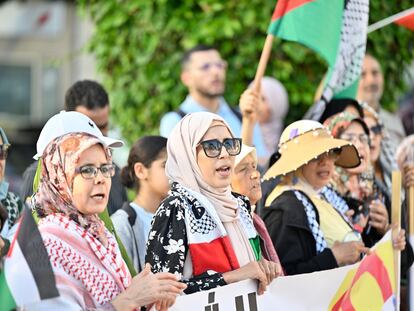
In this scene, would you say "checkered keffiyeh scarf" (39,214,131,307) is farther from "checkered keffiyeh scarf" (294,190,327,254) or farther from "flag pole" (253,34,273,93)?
"flag pole" (253,34,273,93)

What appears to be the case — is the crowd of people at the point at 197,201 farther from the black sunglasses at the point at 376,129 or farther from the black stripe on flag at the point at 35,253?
the black stripe on flag at the point at 35,253

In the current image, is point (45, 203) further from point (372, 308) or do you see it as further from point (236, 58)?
point (236, 58)

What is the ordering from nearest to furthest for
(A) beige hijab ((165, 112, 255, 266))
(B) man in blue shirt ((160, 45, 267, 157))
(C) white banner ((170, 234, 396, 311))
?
(C) white banner ((170, 234, 396, 311)) < (A) beige hijab ((165, 112, 255, 266)) < (B) man in blue shirt ((160, 45, 267, 157))

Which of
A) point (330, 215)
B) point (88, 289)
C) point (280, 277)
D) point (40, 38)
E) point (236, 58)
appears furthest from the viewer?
point (40, 38)

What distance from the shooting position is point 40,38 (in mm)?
20516

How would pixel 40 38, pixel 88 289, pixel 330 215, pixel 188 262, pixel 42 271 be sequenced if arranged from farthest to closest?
1. pixel 40 38
2. pixel 330 215
3. pixel 188 262
4. pixel 88 289
5. pixel 42 271

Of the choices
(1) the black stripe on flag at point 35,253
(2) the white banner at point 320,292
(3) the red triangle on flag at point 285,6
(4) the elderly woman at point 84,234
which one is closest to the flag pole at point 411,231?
(2) the white banner at point 320,292

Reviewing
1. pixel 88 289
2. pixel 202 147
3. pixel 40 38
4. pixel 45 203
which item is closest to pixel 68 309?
pixel 88 289

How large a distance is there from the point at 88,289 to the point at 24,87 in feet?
53.4

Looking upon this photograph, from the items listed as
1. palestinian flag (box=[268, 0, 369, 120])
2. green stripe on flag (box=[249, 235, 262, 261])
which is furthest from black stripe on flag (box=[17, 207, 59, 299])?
palestinian flag (box=[268, 0, 369, 120])

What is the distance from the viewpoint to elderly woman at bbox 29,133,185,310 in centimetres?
490

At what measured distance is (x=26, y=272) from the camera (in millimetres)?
4551

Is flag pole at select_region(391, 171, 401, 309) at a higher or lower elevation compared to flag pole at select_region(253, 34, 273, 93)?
lower

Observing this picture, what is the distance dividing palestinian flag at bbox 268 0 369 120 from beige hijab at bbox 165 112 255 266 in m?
2.22
